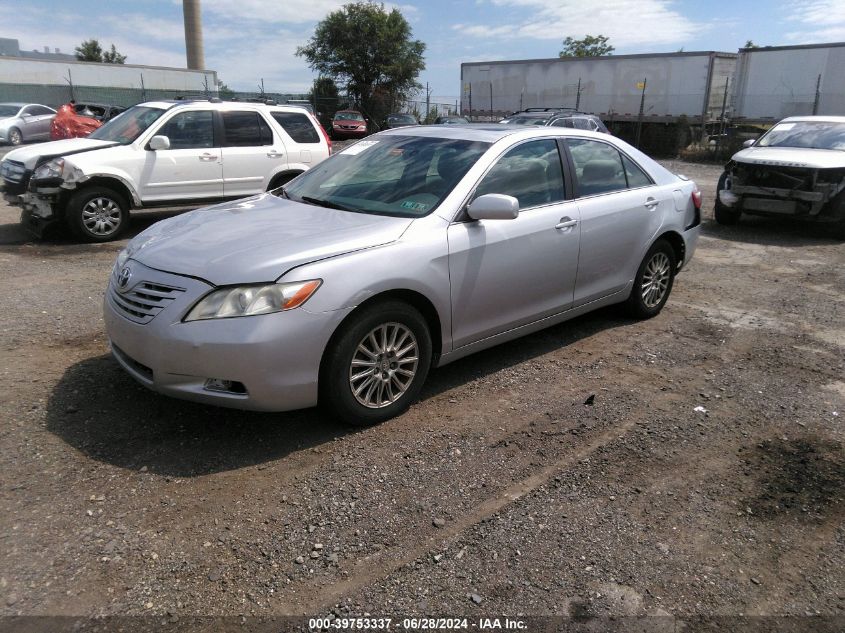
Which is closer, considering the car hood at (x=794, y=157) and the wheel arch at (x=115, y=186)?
the wheel arch at (x=115, y=186)

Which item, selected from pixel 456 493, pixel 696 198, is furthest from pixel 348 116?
pixel 456 493

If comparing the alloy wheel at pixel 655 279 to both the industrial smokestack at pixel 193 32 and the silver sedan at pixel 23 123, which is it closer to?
the silver sedan at pixel 23 123

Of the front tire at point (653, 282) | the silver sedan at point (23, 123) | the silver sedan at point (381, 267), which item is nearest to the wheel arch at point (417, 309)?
the silver sedan at point (381, 267)

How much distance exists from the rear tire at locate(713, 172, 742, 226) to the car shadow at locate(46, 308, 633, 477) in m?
8.04

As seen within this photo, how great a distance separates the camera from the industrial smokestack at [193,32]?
6241 centimetres

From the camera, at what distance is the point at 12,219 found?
10.2 meters

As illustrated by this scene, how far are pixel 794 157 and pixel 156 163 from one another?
9.13 metres

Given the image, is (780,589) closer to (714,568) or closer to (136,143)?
(714,568)

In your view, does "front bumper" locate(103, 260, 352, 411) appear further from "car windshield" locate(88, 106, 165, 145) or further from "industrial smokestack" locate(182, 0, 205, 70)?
"industrial smokestack" locate(182, 0, 205, 70)

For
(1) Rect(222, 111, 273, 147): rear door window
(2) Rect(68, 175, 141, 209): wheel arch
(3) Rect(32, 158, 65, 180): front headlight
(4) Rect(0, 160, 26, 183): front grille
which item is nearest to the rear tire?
(1) Rect(222, 111, 273, 147): rear door window

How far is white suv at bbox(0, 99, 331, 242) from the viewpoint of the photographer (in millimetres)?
8398

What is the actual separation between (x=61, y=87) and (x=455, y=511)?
122 feet

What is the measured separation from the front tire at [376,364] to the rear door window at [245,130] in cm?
659

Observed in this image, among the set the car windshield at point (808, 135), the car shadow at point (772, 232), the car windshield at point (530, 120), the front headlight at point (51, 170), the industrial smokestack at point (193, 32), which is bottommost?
the car shadow at point (772, 232)
